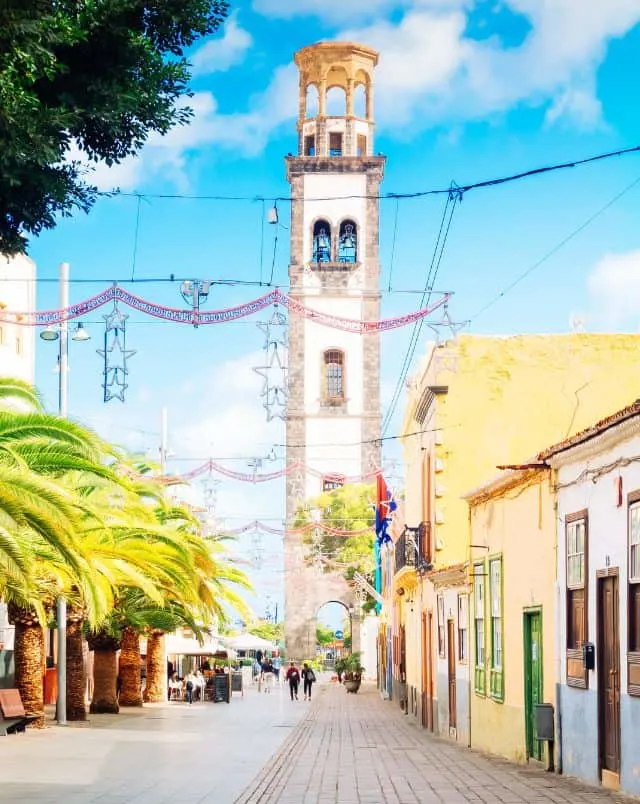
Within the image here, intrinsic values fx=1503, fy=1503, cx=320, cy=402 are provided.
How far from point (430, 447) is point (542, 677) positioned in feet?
49.5

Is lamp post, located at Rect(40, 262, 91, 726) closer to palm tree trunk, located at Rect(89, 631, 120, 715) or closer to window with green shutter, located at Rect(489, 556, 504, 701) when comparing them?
palm tree trunk, located at Rect(89, 631, 120, 715)

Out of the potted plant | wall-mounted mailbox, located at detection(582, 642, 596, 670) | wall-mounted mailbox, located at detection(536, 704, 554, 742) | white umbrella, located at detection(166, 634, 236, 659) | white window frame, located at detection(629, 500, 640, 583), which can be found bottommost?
the potted plant

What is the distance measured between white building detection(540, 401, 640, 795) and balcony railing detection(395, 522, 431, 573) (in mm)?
15746

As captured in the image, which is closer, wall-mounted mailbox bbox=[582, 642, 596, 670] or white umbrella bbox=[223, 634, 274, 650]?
wall-mounted mailbox bbox=[582, 642, 596, 670]

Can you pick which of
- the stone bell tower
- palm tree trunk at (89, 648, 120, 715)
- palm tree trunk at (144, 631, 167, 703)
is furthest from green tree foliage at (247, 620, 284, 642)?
palm tree trunk at (89, 648, 120, 715)

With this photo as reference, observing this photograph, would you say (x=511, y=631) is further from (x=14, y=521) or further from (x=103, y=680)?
(x=103, y=680)

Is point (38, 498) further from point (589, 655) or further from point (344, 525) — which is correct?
point (344, 525)

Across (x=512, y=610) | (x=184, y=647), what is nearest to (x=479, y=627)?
(x=512, y=610)

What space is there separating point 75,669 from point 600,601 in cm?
1873

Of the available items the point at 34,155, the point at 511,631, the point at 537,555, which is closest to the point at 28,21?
the point at 34,155

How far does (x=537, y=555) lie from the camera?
21281 millimetres

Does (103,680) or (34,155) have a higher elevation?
(34,155)

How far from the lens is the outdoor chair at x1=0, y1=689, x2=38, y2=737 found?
27.5 metres

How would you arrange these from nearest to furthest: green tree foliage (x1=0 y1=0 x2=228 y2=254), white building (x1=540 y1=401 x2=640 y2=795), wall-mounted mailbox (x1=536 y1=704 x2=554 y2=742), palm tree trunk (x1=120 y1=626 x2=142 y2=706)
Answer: green tree foliage (x1=0 y1=0 x2=228 y2=254), white building (x1=540 y1=401 x2=640 y2=795), wall-mounted mailbox (x1=536 y1=704 x2=554 y2=742), palm tree trunk (x1=120 y1=626 x2=142 y2=706)
